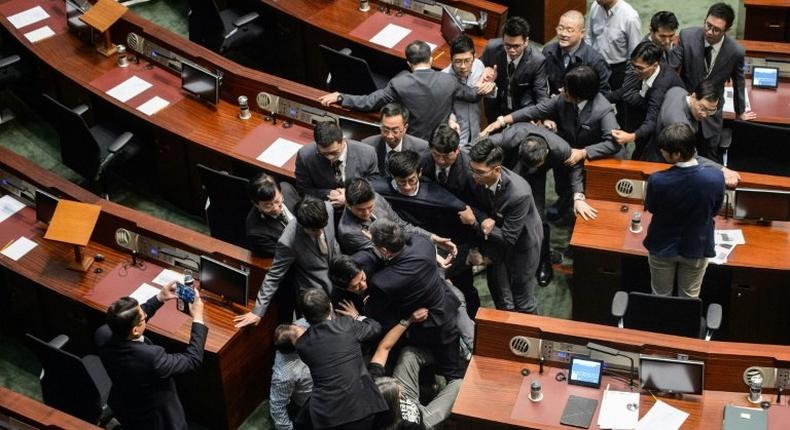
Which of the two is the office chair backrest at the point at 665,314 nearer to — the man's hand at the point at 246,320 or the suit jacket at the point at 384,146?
the suit jacket at the point at 384,146

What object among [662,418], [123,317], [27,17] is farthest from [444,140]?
[27,17]

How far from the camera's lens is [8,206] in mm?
6664

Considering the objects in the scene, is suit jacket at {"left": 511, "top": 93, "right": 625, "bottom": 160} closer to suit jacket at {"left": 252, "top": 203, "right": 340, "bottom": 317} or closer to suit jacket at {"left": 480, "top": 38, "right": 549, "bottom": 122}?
suit jacket at {"left": 480, "top": 38, "right": 549, "bottom": 122}

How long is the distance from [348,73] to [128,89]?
53.9 inches

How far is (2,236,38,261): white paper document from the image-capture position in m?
6.37

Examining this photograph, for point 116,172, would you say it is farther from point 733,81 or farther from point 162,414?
point 733,81

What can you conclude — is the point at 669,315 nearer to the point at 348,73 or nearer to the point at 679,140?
the point at 679,140

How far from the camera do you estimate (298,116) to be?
7020mm

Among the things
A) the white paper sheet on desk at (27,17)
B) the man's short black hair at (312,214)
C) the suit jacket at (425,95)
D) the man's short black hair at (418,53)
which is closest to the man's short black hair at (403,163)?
the man's short black hair at (312,214)

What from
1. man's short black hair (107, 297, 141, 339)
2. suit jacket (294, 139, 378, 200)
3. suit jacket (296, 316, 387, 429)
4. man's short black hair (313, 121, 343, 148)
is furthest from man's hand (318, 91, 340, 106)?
man's short black hair (107, 297, 141, 339)

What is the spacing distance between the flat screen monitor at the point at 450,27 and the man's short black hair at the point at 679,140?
87.2 inches

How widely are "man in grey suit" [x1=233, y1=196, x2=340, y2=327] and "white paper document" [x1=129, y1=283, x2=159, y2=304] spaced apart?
1.64 ft

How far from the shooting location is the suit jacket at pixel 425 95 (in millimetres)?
6539

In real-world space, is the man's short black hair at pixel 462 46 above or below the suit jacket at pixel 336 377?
above
